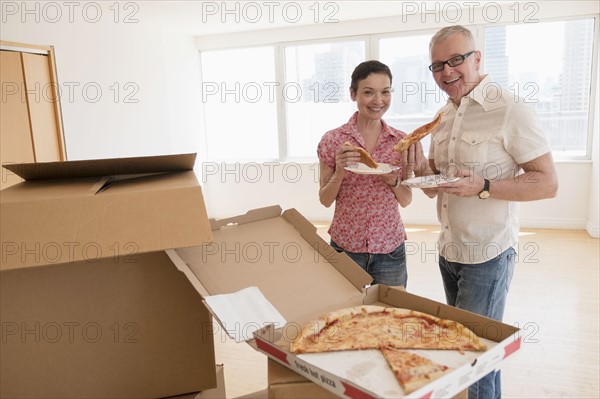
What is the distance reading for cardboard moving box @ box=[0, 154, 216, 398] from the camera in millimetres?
887

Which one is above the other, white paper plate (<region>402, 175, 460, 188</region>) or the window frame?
the window frame

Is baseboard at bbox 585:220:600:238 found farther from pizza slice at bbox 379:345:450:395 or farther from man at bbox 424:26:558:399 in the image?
pizza slice at bbox 379:345:450:395

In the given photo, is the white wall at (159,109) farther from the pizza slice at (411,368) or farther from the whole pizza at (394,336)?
the pizza slice at (411,368)

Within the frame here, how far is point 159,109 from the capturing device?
575cm

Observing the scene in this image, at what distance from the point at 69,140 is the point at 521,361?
4199 mm

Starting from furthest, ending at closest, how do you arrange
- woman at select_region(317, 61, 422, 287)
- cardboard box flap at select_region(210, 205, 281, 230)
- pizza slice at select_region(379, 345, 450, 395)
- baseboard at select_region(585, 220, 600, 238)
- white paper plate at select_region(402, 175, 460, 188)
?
baseboard at select_region(585, 220, 600, 238)
woman at select_region(317, 61, 422, 287)
white paper plate at select_region(402, 175, 460, 188)
cardboard box flap at select_region(210, 205, 281, 230)
pizza slice at select_region(379, 345, 450, 395)

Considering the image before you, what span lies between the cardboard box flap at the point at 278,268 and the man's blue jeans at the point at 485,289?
626 mm

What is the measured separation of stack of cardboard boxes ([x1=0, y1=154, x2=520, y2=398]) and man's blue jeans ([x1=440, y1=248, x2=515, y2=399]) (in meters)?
0.59

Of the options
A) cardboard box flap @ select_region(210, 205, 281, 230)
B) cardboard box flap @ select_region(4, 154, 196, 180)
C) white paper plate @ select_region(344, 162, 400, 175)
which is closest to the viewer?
cardboard box flap @ select_region(4, 154, 196, 180)

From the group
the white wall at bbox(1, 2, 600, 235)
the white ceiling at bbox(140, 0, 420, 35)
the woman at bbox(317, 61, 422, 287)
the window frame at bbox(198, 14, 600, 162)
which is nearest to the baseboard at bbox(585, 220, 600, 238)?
the white wall at bbox(1, 2, 600, 235)

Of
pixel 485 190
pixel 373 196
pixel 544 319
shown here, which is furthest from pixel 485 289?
pixel 544 319

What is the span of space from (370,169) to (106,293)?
1.05m

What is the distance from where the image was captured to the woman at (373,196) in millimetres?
1933

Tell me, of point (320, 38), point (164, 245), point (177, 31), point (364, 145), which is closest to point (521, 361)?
point (364, 145)
